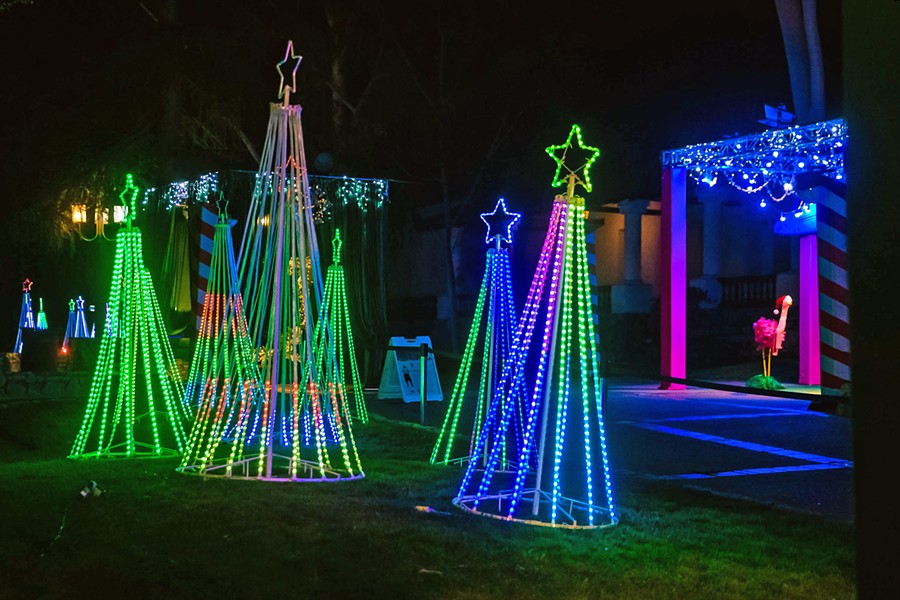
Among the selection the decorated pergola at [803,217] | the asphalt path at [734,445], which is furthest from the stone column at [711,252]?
the asphalt path at [734,445]

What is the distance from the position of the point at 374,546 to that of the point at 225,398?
3.06m

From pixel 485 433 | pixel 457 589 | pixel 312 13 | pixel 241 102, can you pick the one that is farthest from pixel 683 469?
pixel 312 13

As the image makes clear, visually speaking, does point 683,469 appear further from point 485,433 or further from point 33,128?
point 33,128

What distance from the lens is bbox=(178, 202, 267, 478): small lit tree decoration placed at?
7.73m

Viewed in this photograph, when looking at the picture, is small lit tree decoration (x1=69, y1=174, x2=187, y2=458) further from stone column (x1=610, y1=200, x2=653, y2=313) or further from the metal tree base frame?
stone column (x1=610, y1=200, x2=653, y2=313)

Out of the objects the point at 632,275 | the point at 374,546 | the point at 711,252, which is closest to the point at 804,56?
the point at 711,252

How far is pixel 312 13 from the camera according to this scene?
21.0 meters

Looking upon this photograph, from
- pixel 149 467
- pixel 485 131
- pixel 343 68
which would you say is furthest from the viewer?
pixel 485 131

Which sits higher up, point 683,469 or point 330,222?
point 330,222

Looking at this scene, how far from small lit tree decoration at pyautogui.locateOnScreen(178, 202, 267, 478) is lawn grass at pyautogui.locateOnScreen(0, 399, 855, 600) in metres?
0.44

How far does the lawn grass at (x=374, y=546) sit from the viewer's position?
452 centimetres

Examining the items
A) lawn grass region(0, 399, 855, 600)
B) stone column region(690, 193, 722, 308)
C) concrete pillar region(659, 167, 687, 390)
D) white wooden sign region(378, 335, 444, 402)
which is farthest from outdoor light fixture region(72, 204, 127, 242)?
stone column region(690, 193, 722, 308)

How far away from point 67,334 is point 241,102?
8.59 meters

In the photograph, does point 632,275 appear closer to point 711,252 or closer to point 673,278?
point 711,252
